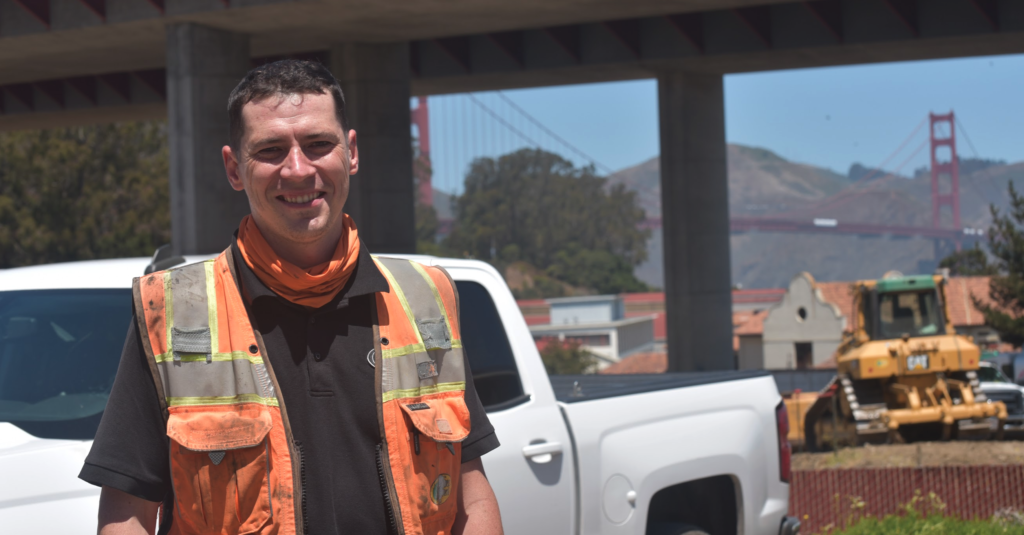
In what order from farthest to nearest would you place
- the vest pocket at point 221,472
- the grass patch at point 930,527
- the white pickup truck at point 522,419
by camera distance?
the grass patch at point 930,527, the white pickup truck at point 522,419, the vest pocket at point 221,472

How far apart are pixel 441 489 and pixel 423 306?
1.36ft

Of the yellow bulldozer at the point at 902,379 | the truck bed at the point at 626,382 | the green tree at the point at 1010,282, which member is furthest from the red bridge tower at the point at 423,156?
the truck bed at the point at 626,382

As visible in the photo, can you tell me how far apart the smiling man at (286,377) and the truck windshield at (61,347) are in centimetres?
198

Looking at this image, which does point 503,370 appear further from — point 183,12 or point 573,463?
point 183,12

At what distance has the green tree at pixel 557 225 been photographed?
144875 mm

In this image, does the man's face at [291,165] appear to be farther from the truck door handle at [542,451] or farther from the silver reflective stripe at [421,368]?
the truck door handle at [542,451]

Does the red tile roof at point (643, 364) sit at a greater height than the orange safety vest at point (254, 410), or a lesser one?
lesser

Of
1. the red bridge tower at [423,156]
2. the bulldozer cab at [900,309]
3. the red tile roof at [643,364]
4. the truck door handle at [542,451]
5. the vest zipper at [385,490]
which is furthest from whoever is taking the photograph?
the red bridge tower at [423,156]

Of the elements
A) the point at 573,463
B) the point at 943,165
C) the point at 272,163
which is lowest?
the point at 573,463

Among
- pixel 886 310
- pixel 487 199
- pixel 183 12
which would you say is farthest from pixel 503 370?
pixel 487 199

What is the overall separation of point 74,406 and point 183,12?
19.1 metres

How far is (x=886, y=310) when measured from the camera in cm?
1948

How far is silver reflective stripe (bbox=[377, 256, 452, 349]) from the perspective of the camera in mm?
2453

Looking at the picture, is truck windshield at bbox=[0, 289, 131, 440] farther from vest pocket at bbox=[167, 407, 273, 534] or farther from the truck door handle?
vest pocket at bbox=[167, 407, 273, 534]
